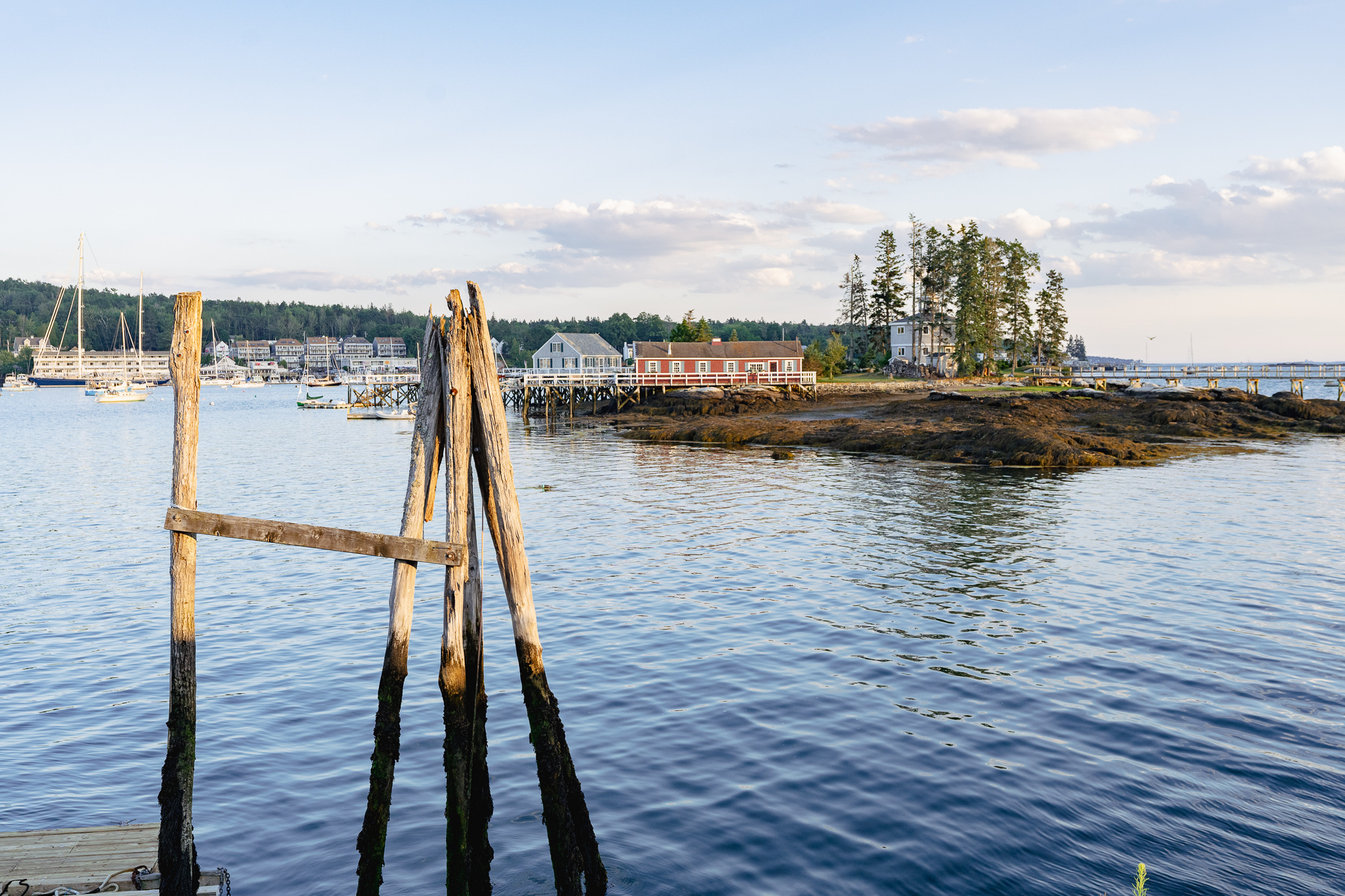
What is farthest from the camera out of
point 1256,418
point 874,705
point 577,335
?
point 577,335

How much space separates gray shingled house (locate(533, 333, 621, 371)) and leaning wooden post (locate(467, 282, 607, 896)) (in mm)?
93961

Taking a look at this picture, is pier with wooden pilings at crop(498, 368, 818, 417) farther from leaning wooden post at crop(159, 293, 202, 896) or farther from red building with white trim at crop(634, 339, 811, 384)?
leaning wooden post at crop(159, 293, 202, 896)

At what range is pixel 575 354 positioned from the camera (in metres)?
102

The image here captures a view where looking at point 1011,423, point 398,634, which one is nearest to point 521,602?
point 398,634

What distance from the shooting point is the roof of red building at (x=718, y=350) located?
90.3 metres

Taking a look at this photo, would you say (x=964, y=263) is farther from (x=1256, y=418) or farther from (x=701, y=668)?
(x=701, y=668)

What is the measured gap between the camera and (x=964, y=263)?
299ft

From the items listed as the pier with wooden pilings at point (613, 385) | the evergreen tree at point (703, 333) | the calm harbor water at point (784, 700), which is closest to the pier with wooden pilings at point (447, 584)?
the calm harbor water at point (784, 700)

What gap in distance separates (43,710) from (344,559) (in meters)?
9.98

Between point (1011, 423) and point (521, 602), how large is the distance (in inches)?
1742

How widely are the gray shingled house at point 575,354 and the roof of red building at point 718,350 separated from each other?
35.9 ft

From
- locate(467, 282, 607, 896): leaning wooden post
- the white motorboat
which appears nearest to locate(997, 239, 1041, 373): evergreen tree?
locate(467, 282, 607, 896): leaning wooden post

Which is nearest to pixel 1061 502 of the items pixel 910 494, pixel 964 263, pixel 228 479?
pixel 910 494

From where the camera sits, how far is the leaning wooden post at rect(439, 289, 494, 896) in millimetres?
6777
